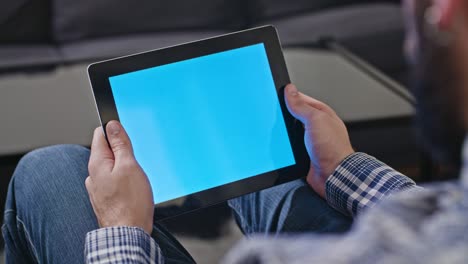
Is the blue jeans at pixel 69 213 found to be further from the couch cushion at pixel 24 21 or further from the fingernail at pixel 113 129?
the couch cushion at pixel 24 21

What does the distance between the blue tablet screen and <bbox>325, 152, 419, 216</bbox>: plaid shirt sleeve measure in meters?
0.09

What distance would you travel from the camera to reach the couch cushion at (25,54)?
1.92 meters

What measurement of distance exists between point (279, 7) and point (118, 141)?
157 centimetres

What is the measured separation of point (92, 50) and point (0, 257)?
31.8 inches

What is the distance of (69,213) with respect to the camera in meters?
0.84

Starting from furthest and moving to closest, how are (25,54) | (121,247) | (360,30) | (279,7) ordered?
(279,7), (360,30), (25,54), (121,247)

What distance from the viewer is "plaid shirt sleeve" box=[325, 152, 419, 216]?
780mm

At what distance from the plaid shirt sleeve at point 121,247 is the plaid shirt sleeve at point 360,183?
25cm

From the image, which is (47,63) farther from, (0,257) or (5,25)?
(0,257)

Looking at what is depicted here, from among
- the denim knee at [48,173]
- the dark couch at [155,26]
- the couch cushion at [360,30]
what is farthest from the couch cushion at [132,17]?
the denim knee at [48,173]

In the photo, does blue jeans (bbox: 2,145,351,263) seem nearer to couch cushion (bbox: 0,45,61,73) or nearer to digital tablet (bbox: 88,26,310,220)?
digital tablet (bbox: 88,26,310,220)

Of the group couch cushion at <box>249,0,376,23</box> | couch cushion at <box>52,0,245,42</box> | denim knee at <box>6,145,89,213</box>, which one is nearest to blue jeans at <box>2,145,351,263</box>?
denim knee at <box>6,145,89,213</box>

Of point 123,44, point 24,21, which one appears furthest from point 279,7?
point 24,21

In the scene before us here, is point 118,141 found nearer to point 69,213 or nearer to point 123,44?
point 69,213
